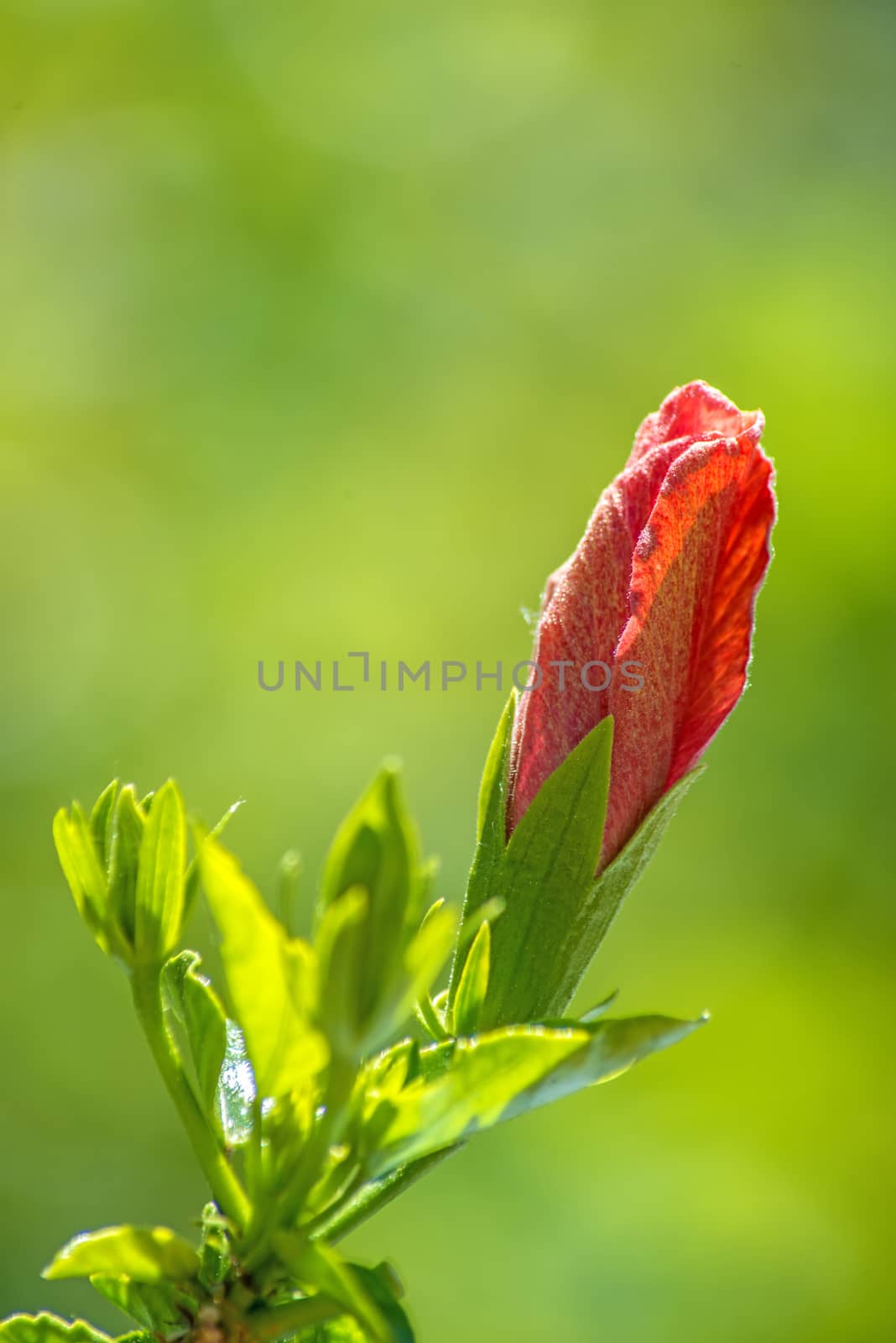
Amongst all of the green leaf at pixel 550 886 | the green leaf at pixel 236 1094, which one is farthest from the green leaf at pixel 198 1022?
the green leaf at pixel 550 886

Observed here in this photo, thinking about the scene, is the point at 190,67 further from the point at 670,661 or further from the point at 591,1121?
the point at 670,661

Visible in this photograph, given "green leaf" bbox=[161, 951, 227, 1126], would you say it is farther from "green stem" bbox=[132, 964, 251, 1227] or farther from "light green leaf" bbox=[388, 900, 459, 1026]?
"light green leaf" bbox=[388, 900, 459, 1026]

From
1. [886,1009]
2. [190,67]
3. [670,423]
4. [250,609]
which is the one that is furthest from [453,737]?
[670,423]

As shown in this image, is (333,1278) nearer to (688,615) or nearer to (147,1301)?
(147,1301)

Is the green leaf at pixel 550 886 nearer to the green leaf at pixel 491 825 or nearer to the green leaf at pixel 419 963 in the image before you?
the green leaf at pixel 491 825

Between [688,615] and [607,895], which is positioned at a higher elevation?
[688,615]

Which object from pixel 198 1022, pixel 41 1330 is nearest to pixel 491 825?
pixel 198 1022
